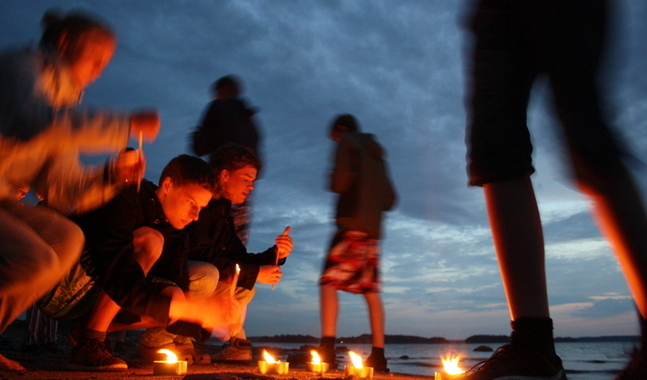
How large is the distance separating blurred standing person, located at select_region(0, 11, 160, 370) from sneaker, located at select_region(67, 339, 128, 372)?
0.83 m

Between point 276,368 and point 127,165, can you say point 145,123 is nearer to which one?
point 127,165

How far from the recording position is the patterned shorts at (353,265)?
15.0 ft

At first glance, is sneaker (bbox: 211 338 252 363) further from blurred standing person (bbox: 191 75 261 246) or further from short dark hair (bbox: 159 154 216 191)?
short dark hair (bbox: 159 154 216 191)

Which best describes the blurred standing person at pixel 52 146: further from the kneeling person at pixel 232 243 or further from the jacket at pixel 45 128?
the kneeling person at pixel 232 243

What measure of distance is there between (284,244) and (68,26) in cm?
246

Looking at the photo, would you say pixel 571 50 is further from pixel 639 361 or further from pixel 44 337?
pixel 44 337

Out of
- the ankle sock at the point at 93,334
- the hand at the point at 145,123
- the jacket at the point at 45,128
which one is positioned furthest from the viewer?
the ankle sock at the point at 93,334

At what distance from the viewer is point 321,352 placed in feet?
14.7

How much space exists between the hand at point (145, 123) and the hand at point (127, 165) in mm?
266

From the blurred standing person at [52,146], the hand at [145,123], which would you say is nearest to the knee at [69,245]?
the blurred standing person at [52,146]

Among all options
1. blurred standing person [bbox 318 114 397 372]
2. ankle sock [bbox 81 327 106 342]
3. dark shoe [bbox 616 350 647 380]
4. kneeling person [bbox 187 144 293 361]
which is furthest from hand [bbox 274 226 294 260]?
dark shoe [bbox 616 350 647 380]

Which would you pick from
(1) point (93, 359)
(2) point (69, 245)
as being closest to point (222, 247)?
(1) point (93, 359)

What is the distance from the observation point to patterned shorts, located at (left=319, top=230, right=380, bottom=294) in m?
4.56

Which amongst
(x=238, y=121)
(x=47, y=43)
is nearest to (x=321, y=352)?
(x=238, y=121)
